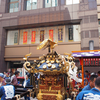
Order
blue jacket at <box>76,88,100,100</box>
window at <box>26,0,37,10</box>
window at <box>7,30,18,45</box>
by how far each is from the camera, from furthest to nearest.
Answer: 1. window at <box>7,30,18,45</box>
2. window at <box>26,0,37,10</box>
3. blue jacket at <box>76,88,100,100</box>

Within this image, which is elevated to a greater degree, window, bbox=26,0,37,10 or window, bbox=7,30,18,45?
window, bbox=26,0,37,10

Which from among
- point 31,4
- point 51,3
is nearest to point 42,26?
point 51,3

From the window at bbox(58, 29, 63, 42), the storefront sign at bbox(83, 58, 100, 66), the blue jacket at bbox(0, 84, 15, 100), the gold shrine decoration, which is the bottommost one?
the blue jacket at bbox(0, 84, 15, 100)

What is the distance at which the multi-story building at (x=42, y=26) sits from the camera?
9758mm

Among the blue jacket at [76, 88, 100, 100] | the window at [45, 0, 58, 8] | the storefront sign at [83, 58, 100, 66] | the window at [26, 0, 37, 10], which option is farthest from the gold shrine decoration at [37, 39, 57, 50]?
the window at [26, 0, 37, 10]

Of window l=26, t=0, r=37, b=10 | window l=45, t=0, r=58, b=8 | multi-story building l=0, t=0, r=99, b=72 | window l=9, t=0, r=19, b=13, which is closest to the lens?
multi-story building l=0, t=0, r=99, b=72

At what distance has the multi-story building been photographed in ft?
32.0

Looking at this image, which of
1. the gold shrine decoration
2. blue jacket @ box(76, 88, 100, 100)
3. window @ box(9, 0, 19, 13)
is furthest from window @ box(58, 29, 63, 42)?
blue jacket @ box(76, 88, 100, 100)

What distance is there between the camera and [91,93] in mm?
1840

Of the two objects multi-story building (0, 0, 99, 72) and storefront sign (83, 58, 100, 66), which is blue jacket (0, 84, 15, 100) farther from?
multi-story building (0, 0, 99, 72)

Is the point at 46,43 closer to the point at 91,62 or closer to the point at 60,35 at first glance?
the point at 91,62

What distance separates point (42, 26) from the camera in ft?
37.1

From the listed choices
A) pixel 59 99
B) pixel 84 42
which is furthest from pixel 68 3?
pixel 59 99

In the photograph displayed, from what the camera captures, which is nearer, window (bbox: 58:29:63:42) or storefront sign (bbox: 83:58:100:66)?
storefront sign (bbox: 83:58:100:66)
